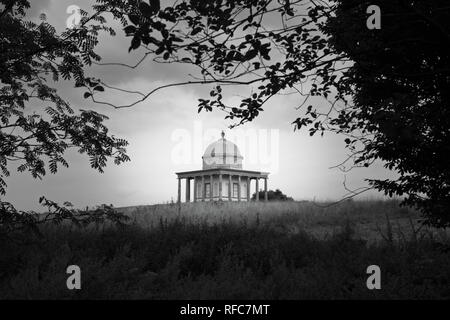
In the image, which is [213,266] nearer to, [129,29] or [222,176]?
[129,29]

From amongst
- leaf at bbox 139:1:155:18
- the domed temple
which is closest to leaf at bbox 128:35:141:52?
leaf at bbox 139:1:155:18

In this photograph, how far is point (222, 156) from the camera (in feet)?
155

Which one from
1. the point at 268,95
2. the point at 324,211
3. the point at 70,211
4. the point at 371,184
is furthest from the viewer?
the point at 324,211

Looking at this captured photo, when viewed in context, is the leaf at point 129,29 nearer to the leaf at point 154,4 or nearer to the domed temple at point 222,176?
the leaf at point 154,4

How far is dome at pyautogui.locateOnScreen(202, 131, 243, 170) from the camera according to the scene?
47156 millimetres

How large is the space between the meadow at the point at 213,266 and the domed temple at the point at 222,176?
33.2m

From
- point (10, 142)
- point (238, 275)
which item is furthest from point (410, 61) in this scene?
point (10, 142)

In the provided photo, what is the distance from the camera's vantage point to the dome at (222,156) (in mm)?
47156

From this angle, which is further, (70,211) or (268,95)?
(70,211)

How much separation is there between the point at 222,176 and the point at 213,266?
38462 millimetres

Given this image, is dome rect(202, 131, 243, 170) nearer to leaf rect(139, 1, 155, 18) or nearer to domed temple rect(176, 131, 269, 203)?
domed temple rect(176, 131, 269, 203)

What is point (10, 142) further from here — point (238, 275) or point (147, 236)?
point (238, 275)
